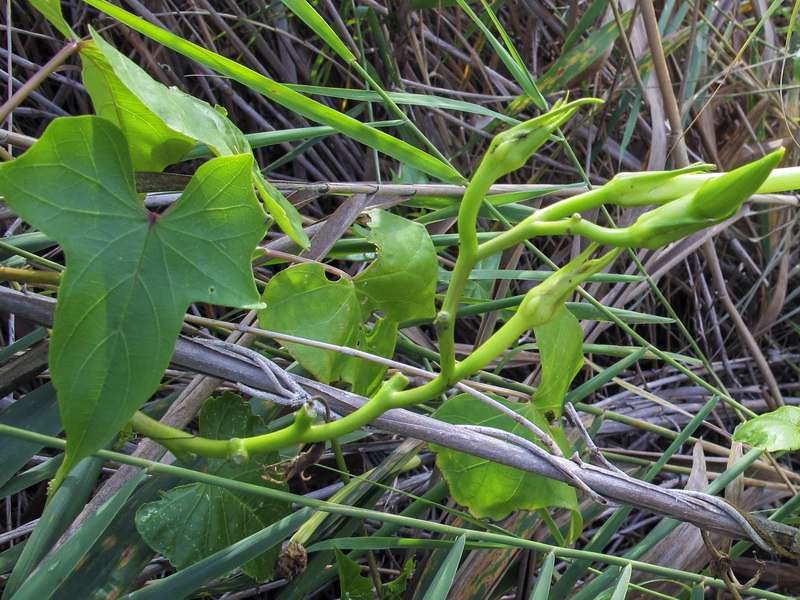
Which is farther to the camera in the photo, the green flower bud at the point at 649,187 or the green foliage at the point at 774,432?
the green foliage at the point at 774,432

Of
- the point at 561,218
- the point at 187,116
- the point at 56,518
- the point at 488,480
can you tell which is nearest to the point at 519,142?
the point at 561,218

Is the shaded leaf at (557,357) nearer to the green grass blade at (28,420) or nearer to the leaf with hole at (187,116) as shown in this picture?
the leaf with hole at (187,116)

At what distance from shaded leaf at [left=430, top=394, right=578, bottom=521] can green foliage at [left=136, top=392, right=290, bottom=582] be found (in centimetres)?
16

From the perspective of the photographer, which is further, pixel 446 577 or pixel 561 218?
pixel 446 577

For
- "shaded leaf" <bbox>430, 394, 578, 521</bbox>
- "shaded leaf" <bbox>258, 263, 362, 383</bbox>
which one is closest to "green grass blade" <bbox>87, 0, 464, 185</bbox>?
"shaded leaf" <bbox>258, 263, 362, 383</bbox>

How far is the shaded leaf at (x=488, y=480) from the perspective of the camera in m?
0.59

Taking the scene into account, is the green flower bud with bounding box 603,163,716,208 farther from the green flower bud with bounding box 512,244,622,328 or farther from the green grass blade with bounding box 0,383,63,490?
the green grass blade with bounding box 0,383,63,490

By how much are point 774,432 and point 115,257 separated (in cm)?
63

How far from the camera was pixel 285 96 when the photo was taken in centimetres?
62

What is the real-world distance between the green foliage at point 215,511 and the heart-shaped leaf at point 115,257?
175 mm

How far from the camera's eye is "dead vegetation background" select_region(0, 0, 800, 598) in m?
1.04

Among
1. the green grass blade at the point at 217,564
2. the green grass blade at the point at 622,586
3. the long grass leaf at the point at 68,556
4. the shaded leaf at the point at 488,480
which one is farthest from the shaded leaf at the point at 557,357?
the long grass leaf at the point at 68,556

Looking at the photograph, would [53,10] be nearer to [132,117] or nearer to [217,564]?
[132,117]

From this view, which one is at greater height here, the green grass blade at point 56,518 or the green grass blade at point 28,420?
the green grass blade at point 28,420
